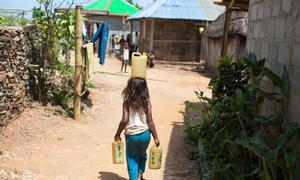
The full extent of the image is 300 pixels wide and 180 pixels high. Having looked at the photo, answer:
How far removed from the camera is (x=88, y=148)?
680 centimetres

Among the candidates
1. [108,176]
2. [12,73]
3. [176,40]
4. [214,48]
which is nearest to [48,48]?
[12,73]

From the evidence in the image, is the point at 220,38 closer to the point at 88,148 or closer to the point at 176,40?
the point at 176,40

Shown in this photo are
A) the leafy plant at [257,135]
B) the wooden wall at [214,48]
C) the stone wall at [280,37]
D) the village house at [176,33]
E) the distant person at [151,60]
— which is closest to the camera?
the leafy plant at [257,135]

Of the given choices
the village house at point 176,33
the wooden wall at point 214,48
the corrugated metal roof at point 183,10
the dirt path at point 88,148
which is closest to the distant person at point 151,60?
the village house at point 176,33

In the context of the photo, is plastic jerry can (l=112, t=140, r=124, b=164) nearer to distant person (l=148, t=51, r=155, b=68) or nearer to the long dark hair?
the long dark hair

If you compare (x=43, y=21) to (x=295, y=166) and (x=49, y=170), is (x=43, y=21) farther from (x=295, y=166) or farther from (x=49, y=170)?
(x=295, y=166)

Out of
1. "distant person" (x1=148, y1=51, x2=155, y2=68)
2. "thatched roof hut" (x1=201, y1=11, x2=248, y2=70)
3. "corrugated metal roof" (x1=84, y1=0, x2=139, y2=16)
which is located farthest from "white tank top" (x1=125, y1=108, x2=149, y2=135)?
"corrugated metal roof" (x1=84, y1=0, x2=139, y2=16)

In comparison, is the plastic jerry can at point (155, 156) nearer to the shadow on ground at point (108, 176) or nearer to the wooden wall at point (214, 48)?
the shadow on ground at point (108, 176)

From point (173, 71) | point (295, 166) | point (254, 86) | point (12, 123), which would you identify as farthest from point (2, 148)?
point (173, 71)

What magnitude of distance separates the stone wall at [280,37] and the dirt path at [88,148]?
2034mm

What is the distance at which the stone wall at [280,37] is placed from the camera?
3.74m

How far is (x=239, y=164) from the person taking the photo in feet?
13.3

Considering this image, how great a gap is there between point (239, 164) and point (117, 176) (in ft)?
6.77

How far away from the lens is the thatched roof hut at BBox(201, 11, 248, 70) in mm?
14266
